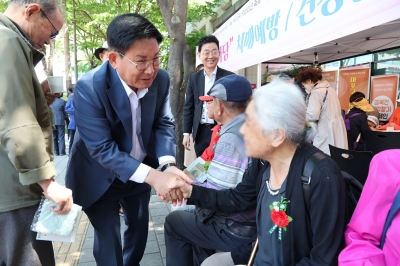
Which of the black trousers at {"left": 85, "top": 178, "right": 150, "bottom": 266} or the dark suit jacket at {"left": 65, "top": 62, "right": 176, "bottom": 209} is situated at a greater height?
the dark suit jacket at {"left": 65, "top": 62, "right": 176, "bottom": 209}

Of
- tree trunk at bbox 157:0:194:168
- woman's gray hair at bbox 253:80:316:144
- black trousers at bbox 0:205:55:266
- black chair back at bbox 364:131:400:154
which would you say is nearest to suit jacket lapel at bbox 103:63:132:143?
black trousers at bbox 0:205:55:266

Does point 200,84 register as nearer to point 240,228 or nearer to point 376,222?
point 240,228

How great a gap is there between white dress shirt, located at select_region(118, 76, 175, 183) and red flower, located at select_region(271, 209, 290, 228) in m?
0.88

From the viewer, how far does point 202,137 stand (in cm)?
407

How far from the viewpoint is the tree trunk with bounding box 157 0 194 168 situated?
18.2 ft

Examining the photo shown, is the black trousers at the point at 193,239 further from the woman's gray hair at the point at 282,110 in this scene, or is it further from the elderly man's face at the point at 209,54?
the elderly man's face at the point at 209,54

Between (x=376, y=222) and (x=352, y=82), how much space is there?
9.11m

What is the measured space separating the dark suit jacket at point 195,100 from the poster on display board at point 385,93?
5.78 m

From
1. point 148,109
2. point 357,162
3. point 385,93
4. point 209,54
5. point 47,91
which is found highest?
point 209,54

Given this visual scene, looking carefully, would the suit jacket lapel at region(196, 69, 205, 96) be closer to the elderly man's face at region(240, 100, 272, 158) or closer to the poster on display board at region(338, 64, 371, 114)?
the elderly man's face at region(240, 100, 272, 158)

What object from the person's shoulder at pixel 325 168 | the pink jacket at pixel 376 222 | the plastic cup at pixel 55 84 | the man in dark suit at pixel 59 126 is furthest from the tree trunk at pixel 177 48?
the man in dark suit at pixel 59 126

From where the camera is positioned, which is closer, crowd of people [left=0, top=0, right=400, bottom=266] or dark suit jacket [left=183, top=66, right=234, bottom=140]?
crowd of people [left=0, top=0, right=400, bottom=266]

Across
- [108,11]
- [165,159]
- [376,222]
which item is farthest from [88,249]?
[108,11]

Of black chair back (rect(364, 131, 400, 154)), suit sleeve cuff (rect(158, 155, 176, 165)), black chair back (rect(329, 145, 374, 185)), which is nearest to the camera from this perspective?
suit sleeve cuff (rect(158, 155, 176, 165))
